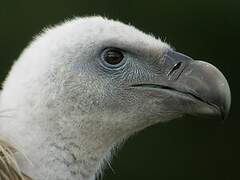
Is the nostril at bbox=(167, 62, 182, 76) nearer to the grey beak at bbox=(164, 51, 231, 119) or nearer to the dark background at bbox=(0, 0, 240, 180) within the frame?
the grey beak at bbox=(164, 51, 231, 119)

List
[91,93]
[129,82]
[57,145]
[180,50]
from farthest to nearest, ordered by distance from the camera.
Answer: [180,50]
[129,82]
[91,93]
[57,145]

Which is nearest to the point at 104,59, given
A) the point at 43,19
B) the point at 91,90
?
the point at 91,90

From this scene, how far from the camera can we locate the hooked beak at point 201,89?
3895 mm

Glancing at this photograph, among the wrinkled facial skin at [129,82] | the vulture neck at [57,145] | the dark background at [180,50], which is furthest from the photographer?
the dark background at [180,50]

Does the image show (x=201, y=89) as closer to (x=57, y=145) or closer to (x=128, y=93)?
(x=128, y=93)

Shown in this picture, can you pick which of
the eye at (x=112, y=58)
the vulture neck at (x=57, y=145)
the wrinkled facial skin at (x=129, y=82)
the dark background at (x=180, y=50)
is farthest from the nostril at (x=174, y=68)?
the dark background at (x=180, y=50)

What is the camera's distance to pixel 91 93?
154 inches

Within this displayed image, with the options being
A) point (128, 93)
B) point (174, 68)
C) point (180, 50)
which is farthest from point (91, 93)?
point (180, 50)

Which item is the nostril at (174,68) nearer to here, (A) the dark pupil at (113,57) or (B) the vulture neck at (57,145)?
(A) the dark pupil at (113,57)

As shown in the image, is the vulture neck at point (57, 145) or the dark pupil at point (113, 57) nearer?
the vulture neck at point (57, 145)

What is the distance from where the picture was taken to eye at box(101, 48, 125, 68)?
3.97 meters

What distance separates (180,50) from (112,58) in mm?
2540

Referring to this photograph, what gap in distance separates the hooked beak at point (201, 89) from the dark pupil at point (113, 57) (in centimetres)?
20

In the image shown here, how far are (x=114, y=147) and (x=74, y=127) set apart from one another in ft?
0.78
